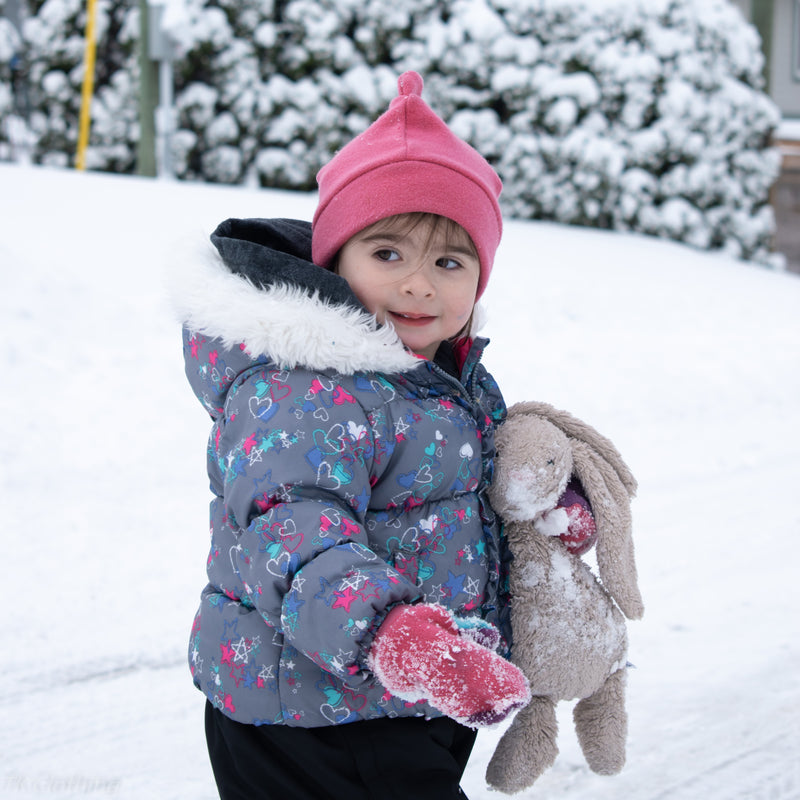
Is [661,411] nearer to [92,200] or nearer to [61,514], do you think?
[61,514]

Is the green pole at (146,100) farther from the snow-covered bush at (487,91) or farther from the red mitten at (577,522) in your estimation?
the red mitten at (577,522)

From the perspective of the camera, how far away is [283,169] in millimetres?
7785

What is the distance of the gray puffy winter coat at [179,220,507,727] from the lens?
4.09 feet

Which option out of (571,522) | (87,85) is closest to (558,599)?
(571,522)

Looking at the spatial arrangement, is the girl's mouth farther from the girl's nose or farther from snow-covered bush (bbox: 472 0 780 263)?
snow-covered bush (bbox: 472 0 780 263)

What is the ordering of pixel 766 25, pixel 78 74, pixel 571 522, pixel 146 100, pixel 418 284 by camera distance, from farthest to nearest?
pixel 766 25, pixel 78 74, pixel 146 100, pixel 571 522, pixel 418 284

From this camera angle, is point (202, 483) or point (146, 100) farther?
point (146, 100)

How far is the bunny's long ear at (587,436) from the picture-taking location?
5.72 ft

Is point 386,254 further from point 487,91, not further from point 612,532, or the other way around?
point 487,91

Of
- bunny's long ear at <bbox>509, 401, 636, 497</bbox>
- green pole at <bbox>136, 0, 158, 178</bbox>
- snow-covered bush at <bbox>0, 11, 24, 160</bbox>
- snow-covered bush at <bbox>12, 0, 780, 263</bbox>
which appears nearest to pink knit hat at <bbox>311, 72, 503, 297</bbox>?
bunny's long ear at <bbox>509, 401, 636, 497</bbox>

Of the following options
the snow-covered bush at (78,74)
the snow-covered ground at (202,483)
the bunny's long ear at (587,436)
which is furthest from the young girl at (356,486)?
the snow-covered bush at (78,74)

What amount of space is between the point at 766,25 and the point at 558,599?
926 cm

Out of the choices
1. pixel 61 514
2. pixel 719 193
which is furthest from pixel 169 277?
pixel 719 193

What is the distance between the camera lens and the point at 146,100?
22.8 feet
